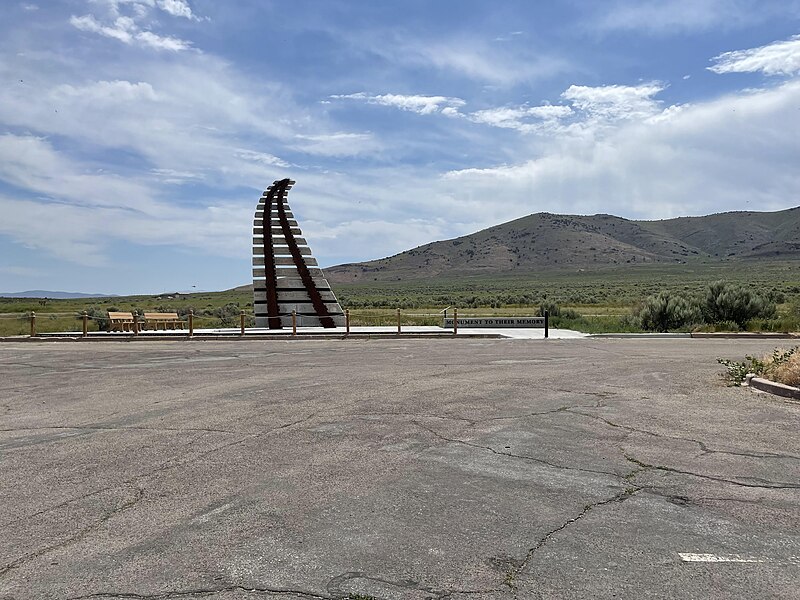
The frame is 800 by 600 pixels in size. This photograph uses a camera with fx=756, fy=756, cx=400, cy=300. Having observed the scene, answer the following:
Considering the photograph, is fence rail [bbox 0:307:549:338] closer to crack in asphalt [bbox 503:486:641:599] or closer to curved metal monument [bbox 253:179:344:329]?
curved metal monument [bbox 253:179:344:329]

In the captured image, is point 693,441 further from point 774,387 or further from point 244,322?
point 244,322

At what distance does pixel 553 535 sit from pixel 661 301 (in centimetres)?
2838

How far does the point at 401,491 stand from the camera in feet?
20.6

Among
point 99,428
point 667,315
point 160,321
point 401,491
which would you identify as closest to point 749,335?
point 667,315

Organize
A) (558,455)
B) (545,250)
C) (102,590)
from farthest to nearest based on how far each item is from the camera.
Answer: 1. (545,250)
2. (558,455)
3. (102,590)

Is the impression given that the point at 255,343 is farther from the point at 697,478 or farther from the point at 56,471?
the point at 697,478

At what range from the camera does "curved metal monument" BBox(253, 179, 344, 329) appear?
33469mm

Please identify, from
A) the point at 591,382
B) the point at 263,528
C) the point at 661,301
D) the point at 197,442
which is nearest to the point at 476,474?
the point at 263,528

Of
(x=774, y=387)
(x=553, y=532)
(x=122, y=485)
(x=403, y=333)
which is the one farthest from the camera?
(x=403, y=333)

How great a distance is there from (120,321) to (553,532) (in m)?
30.9

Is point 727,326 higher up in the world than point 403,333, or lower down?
lower down

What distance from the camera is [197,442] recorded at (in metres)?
8.50

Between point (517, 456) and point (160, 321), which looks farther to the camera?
point (160, 321)

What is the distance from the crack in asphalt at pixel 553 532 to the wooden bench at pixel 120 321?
29631 mm
